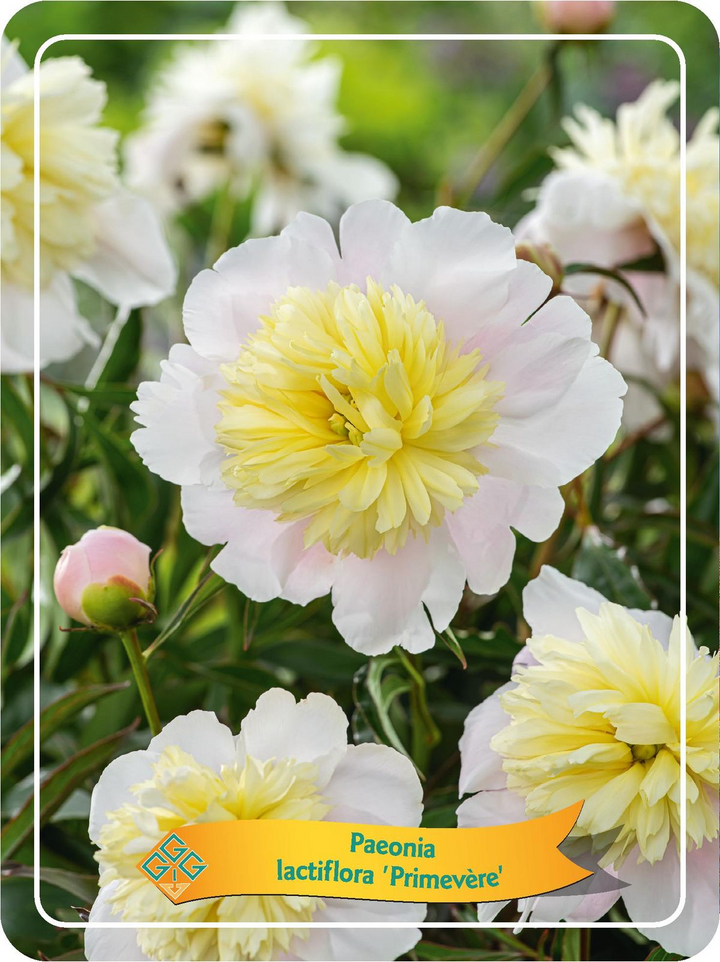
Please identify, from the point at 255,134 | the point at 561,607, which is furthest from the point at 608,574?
the point at 255,134

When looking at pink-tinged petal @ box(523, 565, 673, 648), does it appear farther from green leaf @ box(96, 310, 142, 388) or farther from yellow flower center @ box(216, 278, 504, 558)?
green leaf @ box(96, 310, 142, 388)

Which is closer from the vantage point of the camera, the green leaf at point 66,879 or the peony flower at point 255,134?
the green leaf at point 66,879

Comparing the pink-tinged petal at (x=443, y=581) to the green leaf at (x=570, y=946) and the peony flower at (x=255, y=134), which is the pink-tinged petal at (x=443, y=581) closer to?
the green leaf at (x=570, y=946)

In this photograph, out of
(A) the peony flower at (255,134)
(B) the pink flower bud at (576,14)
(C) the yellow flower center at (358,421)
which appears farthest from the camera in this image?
(A) the peony flower at (255,134)

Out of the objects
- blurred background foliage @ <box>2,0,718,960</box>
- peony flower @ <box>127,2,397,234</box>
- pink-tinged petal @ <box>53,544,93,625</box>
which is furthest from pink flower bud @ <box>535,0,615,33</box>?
pink-tinged petal @ <box>53,544,93,625</box>

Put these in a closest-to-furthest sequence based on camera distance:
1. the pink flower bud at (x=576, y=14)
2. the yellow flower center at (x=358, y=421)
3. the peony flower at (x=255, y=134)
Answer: the yellow flower center at (x=358, y=421) < the pink flower bud at (x=576, y=14) < the peony flower at (x=255, y=134)

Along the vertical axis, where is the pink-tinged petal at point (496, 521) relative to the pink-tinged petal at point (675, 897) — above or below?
above

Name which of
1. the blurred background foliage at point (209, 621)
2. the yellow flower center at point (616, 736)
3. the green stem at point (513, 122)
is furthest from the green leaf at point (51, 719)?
the green stem at point (513, 122)
